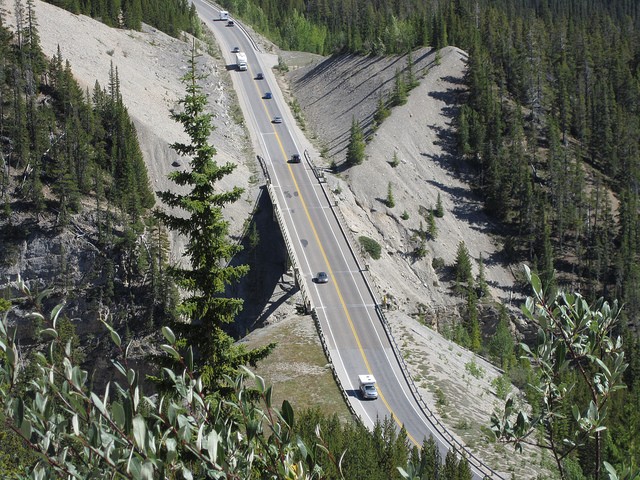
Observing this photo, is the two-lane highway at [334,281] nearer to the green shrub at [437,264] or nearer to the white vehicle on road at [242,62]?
the white vehicle on road at [242,62]

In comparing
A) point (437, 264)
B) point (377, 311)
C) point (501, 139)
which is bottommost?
point (437, 264)

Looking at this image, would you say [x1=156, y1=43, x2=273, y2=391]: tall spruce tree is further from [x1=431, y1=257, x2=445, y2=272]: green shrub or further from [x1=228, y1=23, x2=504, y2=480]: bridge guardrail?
[x1=431, y1=257, x2=445, y2=272]: green shrub

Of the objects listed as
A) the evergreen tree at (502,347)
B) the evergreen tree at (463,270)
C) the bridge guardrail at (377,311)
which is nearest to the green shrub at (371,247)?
the bridge guardrail at (377,311)

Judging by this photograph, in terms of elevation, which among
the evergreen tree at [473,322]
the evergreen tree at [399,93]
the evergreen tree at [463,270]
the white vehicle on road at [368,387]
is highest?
the evergreen tree at [399,93]

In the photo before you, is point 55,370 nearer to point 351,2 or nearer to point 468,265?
point 468,265

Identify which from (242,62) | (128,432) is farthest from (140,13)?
(128,432)

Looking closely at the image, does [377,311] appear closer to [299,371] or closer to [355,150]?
[299,371]

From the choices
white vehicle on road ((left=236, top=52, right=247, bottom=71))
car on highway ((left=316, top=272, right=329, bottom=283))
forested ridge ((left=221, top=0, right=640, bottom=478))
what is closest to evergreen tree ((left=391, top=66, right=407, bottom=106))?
forested ridge ((left=221, top=0, right=640, bottom=478))

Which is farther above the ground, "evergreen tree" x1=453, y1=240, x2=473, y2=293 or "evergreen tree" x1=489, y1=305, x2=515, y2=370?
"evergreen tree" x1=453, y1=240, x2=473, y2=293
